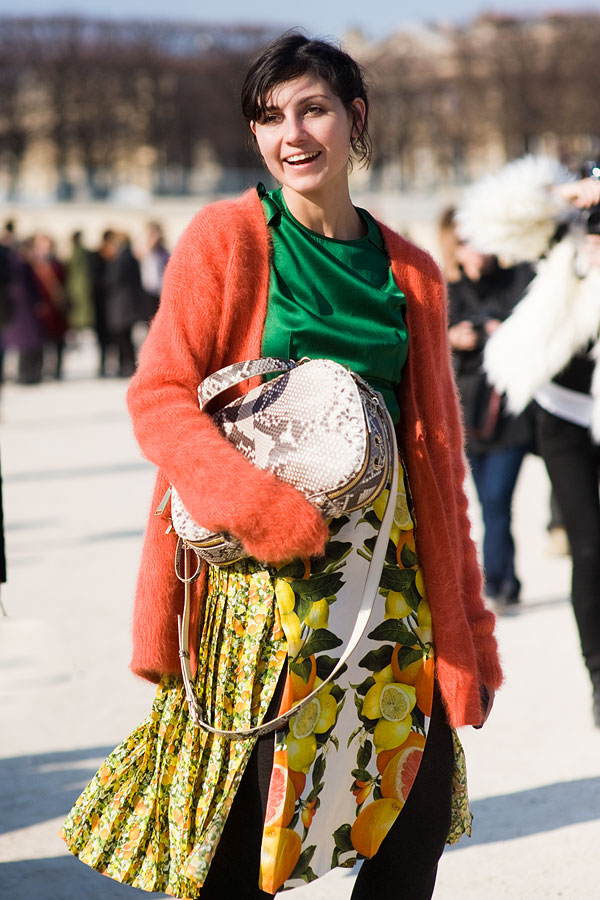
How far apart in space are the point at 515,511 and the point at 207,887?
20.7 feet

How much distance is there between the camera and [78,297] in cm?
1897

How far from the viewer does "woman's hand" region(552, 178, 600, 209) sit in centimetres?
438

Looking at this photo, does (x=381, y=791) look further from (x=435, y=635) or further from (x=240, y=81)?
(x=240, y=81)

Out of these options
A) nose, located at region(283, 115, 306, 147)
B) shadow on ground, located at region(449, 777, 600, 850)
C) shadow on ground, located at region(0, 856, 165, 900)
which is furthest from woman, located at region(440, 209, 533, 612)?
nose, located at region(283, 115, 306, 147)

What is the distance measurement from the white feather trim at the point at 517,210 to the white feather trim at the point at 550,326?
0.26 ft

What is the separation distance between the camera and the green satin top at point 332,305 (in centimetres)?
242

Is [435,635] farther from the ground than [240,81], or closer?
closer

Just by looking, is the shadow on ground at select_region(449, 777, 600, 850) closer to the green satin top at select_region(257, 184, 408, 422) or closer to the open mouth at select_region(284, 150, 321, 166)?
the green satin top at select_region(257, 184, 408, 422)

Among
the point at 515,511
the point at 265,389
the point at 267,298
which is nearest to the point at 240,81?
the point at 267,298

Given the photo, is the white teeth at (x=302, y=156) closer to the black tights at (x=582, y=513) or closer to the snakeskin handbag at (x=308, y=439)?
the snakeskin handbag at (x=308, y=439)

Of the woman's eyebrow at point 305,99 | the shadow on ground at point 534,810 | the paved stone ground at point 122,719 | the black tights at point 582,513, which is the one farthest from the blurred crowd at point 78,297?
the woman's eyebrow at point 305,99

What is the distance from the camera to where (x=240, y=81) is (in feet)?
8.49

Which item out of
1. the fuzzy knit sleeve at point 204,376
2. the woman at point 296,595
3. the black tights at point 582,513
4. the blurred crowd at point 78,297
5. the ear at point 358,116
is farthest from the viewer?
the blurred crowd at point 78,297

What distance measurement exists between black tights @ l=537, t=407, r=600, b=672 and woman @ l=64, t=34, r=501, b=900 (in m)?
1.96
